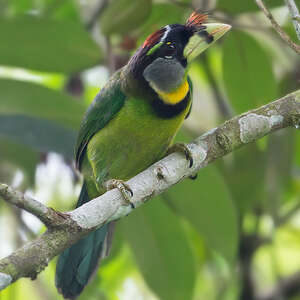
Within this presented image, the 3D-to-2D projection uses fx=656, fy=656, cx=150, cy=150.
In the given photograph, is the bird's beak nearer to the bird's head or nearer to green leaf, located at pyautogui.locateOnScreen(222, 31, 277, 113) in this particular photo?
the bird's head

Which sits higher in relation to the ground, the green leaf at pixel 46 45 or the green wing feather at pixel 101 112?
the green leaf at pixel 46 45

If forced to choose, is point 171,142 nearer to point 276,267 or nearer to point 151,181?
point 151,181

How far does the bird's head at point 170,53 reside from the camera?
2453 mm

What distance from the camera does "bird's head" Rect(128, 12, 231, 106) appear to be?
8.05 feet

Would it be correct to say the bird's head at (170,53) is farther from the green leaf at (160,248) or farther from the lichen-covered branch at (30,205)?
the lichen-covered branch at (30,205)

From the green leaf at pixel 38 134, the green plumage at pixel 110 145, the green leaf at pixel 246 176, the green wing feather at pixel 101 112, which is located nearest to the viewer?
the green plumage at pixel 110 145

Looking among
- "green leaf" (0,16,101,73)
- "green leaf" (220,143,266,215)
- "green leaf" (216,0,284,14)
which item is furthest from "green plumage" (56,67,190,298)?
"green leaf" (220,143,266,215)

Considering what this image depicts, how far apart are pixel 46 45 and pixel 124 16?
464 millimetres

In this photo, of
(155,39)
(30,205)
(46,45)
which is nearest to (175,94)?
(155,39)

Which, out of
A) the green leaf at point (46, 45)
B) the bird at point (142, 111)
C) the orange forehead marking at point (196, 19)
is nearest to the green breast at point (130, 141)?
the bird at point (142, 111)

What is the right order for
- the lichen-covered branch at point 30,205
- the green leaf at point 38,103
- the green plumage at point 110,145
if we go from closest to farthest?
the lichen-covered branch at point 30,205
the green plumage at point 110,145
the green leaf at point 38,103

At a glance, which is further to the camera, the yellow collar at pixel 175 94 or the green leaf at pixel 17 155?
the green leaf at pixel 17 155

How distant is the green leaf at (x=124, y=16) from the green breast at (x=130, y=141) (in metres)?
0.43

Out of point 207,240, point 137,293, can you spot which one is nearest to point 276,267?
point 207,240
